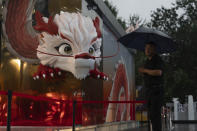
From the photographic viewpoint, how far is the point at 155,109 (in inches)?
223

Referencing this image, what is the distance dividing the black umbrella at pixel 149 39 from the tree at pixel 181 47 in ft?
84.2

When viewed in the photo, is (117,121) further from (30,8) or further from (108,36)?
(30,8)

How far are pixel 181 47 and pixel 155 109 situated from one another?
3037 cm

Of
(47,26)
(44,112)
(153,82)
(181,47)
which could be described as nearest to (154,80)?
(153,82)

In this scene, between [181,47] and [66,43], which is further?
[181,47]

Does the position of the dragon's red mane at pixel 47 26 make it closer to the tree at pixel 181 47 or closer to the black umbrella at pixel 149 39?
the black umbrella at pixel 149 39

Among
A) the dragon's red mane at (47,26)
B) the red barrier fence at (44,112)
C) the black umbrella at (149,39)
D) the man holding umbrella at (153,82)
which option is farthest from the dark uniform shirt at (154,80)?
the dragon's red mane at (47,26)

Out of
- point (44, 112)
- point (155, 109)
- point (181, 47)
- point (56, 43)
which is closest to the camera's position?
point (155, 109)

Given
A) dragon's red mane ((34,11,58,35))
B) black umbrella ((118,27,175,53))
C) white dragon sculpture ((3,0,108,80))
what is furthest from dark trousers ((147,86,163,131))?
dragon's red mane ((34,11,58,35))

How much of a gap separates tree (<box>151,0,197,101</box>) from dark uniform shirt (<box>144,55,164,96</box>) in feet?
91.8

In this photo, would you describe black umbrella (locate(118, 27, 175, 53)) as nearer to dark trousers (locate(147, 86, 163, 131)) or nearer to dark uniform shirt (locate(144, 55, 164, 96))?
dark uniform shirt (locate(144, 55, 164, 96))

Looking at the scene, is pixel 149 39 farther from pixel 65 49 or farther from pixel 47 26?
pixel 47 26

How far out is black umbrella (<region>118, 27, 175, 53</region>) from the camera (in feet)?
25.0

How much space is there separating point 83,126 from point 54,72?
5.15 feet
